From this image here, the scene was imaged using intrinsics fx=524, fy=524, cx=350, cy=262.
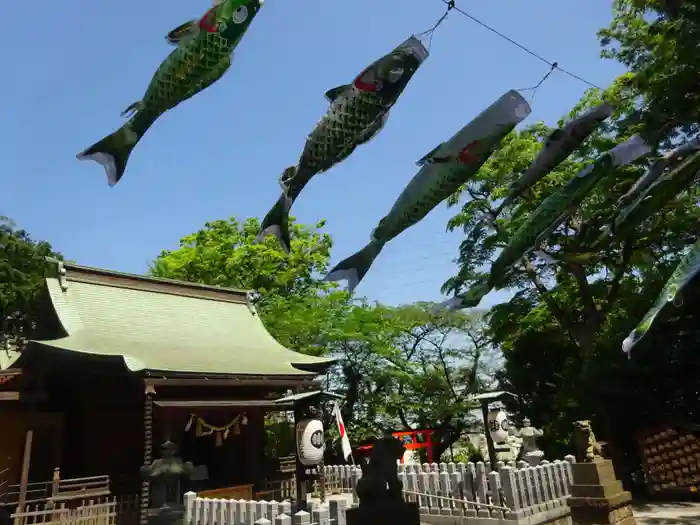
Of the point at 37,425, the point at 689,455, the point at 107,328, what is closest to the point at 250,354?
the point at 107,328

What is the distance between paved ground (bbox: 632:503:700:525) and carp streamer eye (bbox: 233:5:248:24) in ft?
35.6

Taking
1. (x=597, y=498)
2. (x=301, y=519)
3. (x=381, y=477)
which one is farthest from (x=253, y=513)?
(x=597, y=498)

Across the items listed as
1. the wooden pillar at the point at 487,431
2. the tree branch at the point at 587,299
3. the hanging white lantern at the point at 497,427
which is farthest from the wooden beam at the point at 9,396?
the tree branch at the point at 587,299

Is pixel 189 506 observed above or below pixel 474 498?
above

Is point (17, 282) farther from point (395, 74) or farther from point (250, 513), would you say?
point (395, 74)

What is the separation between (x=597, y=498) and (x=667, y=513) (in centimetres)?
356

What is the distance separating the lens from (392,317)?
22.2 metres

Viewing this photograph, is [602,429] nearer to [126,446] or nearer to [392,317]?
[392,317]

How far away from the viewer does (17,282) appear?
21.7m

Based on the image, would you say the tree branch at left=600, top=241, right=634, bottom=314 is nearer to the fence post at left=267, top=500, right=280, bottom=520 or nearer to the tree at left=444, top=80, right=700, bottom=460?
the tree at left=444, top=80, right=700, bottom=460

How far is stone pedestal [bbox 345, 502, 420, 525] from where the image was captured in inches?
143

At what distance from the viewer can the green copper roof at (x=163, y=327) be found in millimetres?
12531

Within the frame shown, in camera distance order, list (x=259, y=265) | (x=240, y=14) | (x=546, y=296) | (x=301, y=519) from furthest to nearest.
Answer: (x=259, y=265)
(x=546, y=296)
(x=301, y=519)
(x=240, y=14)

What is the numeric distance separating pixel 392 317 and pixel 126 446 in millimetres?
11896
